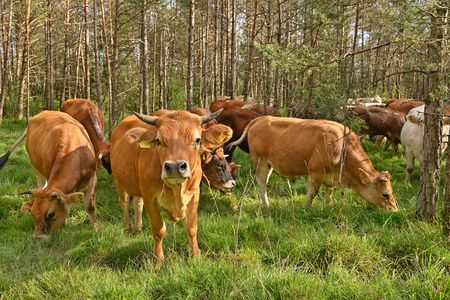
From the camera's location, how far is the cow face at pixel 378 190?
20.6 feet

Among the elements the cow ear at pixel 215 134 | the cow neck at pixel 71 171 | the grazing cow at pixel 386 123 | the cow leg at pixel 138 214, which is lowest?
the cow leg at pixel 138 214

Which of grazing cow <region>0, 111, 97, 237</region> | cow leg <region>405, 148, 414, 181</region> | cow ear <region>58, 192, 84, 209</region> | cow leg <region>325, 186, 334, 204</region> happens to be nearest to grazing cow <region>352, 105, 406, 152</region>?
cow leg <region>405, 148, 414, 181</region>

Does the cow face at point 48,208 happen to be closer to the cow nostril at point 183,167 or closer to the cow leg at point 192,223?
the cow leg at point 192,223

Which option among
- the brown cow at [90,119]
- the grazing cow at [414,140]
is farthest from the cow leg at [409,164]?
the brown cow at [90,119]

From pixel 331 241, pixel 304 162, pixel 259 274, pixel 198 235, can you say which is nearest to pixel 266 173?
pixel 304 162

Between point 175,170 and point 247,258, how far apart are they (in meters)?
1.26

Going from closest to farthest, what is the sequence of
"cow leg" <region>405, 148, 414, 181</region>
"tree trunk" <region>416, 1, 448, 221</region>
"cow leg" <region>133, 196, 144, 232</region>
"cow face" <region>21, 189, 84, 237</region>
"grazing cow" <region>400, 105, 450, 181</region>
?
"tree trunk" <region>416, 1, 448, 221</region>, "cow face" <region>21, 189, 84, 237</region>, "cow leg" <region>133, 196, 144, 232</region>, "grazing cow" <region>400, 105, 450, 181</region>, "cow leg" <region>405, 148, 414, 181</region>

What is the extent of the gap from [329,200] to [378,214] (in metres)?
1.12

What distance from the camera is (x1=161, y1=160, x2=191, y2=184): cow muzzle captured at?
12.4ft

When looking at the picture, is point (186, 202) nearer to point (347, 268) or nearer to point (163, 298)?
point (163, 298)

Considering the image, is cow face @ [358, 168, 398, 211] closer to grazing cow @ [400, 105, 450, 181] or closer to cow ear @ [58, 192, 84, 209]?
grazing cow @ [400, 105, 450, 181]

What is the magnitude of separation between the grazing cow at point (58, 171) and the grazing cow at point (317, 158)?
2.78 meters

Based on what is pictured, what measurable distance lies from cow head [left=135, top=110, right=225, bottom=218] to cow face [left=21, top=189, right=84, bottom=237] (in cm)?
180

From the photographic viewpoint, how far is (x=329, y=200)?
6.91 metres
